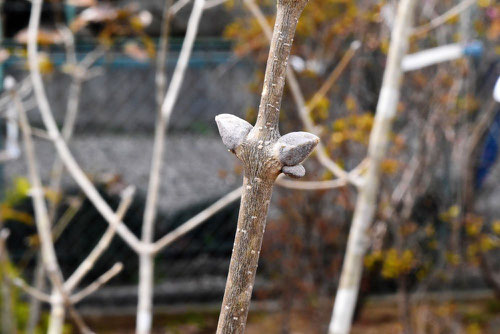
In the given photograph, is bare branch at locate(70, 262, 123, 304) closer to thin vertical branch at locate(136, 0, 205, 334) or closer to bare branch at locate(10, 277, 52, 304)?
bare branch at locate(10, 277, 52, 304)

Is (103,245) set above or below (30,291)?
above

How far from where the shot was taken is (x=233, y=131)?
2.17ft

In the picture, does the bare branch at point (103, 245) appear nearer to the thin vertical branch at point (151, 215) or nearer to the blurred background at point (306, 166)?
the thin vertical branch at point (151, 215)

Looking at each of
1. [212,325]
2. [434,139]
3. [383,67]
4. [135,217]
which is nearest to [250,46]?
[383,67]

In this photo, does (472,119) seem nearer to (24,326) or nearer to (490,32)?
(490,32)

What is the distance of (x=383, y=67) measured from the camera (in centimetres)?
379

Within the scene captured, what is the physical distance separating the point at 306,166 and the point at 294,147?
121 inches

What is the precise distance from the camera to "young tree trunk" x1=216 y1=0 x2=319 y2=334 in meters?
0.62

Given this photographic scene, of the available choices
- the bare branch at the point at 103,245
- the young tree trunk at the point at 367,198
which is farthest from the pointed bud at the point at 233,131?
the young tree trunk at the point at 367,198

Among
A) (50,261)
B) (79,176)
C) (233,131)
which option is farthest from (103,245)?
(233,131)

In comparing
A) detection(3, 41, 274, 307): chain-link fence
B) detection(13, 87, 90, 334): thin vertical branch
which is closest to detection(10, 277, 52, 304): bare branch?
detection(13, 87, 90, 334): thin vertical branch

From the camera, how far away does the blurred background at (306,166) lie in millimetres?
3488

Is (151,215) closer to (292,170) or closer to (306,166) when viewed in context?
(292,170)

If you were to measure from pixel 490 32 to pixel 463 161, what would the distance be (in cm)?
71
